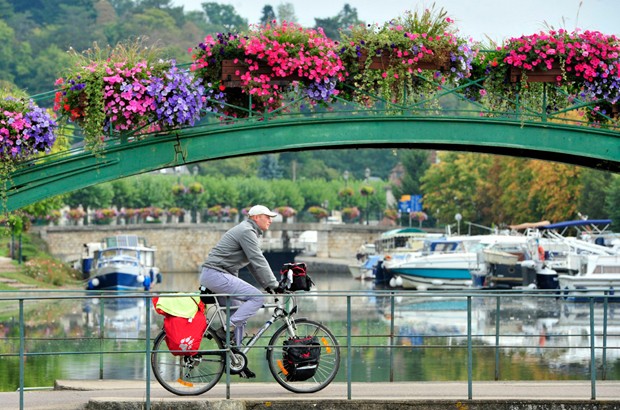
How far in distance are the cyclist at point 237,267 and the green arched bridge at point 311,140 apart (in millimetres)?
2954

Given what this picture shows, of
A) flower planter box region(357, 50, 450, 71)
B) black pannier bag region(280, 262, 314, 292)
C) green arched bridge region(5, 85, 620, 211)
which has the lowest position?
black pannier bag region(280, 262, 314, 292)

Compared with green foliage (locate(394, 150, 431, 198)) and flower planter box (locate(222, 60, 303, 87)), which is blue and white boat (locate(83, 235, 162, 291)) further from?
flower planter box (locate(222, 60, 303, 87))

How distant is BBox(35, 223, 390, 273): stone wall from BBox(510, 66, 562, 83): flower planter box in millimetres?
72155

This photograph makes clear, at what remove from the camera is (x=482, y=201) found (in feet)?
254

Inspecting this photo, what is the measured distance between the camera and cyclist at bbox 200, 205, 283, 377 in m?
12.1

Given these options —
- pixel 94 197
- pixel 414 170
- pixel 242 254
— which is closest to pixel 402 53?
pixel 242 254

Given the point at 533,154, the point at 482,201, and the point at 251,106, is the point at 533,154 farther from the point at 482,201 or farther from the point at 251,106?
the point at 482,201

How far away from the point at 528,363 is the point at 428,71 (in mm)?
10936

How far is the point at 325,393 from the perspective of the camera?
1249 centimetres

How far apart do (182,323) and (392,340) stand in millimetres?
4075

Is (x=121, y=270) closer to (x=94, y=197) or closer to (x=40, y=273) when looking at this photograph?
(x=40, y=273)

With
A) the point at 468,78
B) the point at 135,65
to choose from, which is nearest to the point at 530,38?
the point at 468,78

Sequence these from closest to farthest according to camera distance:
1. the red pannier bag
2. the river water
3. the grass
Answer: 1. the red pannier bag
2. the river water
3. the grass

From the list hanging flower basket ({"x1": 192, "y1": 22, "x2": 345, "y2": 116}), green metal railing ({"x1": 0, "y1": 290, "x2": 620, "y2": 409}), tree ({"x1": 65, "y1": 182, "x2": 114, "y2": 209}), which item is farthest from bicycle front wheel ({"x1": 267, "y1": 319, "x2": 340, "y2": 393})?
tree ({"x1": 65, "y1": 182, "x2": 114, "y2": 209})
